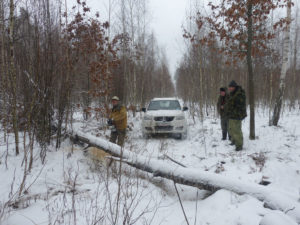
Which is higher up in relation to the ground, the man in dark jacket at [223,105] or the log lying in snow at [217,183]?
the man in dark jacket at [223,105]

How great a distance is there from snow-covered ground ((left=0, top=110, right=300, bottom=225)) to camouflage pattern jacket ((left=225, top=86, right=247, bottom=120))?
1.02 meters

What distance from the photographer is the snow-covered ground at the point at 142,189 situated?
2057 mm

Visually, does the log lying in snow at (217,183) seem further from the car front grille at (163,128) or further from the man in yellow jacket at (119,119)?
the car front grille at (163,128)

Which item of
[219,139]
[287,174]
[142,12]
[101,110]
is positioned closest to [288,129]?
[219,139]

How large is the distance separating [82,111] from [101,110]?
0.69 meters

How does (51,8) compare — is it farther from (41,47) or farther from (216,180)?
(216,180)

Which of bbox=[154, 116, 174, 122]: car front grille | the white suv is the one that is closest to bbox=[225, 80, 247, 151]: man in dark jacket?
the white suv

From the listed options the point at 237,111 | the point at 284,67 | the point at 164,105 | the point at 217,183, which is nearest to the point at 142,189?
the point at 217,183

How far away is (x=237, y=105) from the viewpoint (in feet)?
16.1

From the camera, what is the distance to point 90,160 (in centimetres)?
427

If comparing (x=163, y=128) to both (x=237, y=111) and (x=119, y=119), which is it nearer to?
(x=119, y=119)

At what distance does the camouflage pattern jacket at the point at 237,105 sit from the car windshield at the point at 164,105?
103 inches

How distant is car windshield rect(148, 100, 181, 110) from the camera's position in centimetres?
751

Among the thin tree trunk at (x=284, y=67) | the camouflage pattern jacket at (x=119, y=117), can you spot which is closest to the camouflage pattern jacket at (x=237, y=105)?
the camouflage pattern jacket at (x=119, y=117)
